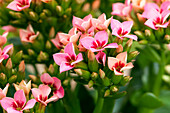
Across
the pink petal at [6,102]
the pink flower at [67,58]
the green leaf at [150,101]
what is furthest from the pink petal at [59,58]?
the green leaf at [150,101]

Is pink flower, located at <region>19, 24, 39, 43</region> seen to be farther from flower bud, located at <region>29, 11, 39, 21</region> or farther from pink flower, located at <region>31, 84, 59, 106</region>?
pink flower, located at <region>31, 84, 59, 106</region>

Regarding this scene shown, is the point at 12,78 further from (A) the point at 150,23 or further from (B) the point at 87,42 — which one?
(A) the point at 150,23

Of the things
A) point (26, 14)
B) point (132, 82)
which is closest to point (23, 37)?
point (26, 14)

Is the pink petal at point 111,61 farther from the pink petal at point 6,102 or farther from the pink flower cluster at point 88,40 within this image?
the pink petal at point 6,102

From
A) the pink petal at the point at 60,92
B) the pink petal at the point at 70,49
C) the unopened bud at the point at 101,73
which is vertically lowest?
the pink petal at the point at 60,92

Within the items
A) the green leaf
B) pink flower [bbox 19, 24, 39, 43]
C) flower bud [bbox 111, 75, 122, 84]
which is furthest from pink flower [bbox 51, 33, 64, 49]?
the green leaf

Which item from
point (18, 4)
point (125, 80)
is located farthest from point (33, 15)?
point (125, 80)
